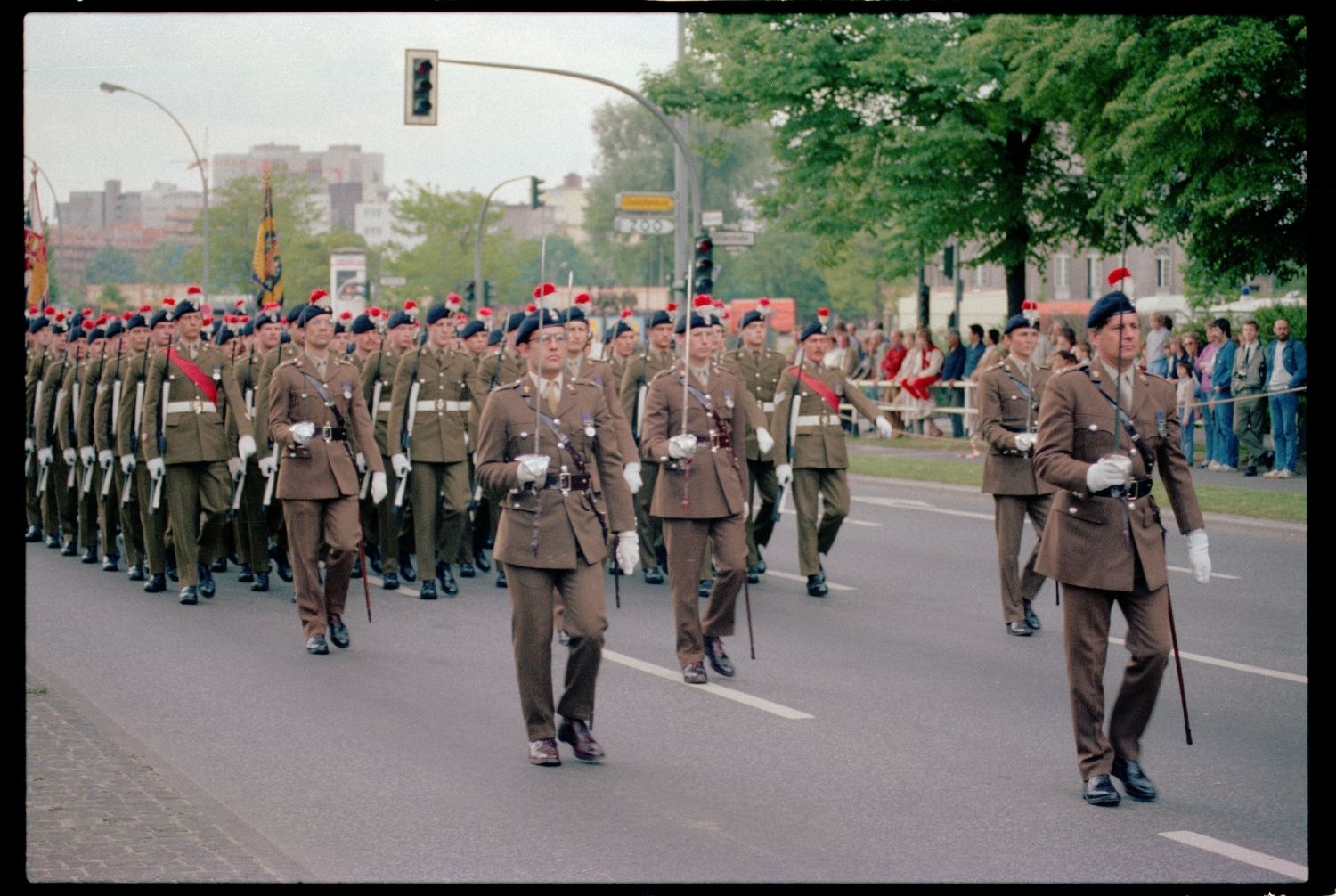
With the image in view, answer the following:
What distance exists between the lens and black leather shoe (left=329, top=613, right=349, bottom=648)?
11203 mm

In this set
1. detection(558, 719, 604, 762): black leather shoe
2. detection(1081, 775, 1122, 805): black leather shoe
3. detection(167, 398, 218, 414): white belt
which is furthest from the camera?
detection(167, 398, 218, 414): white belt

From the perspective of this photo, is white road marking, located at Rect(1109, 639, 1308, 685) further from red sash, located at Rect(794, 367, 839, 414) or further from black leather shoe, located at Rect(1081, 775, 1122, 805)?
red sash, located at Rect(794, 367, 839, 414)

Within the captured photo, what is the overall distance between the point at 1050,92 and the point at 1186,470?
15.6 m

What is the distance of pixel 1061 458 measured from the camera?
7.65 m

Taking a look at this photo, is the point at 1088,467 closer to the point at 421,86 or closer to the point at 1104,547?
the point at 1104,547

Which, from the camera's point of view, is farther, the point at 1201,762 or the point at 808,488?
the point at 808,488

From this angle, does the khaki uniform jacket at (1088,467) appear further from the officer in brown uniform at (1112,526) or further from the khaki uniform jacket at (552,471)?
A: the khaki uniform jacket at (552,471)

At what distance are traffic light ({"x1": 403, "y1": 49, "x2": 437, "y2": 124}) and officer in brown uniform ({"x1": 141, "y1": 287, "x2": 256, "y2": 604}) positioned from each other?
1133cm

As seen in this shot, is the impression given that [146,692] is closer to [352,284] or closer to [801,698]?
[801,698]

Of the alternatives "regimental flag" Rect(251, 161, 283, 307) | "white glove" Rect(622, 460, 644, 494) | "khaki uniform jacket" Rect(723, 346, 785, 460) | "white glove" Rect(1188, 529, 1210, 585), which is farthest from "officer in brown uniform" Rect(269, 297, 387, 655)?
"regimental flag" Rect(251, 161, 283, 307)

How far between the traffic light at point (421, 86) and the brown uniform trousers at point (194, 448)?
11490mm

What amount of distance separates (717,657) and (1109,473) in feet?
→ 11.3

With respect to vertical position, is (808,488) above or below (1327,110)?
below
